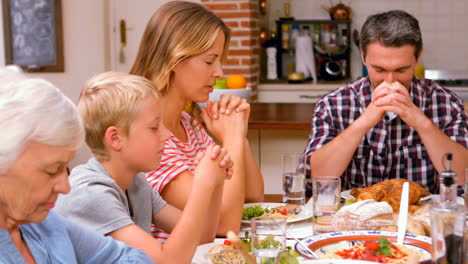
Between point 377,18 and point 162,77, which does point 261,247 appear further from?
point 377,18

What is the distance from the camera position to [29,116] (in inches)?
38.2

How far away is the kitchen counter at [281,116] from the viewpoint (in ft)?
9.25

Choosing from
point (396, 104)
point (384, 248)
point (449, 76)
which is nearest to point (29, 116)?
point (384, 248)

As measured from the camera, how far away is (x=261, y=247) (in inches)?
47.9

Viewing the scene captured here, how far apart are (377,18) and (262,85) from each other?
10.4 ft

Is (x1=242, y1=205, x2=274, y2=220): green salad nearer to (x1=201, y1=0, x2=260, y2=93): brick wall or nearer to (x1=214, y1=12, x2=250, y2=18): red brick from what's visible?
(x1=201, y1=0, x2=260, y2=93): brick wall

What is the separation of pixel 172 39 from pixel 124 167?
1.65ft

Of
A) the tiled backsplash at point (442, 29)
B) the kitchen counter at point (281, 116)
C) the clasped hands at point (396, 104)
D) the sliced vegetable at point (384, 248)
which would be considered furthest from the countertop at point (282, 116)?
the tiled backsplash at point (442, 29)

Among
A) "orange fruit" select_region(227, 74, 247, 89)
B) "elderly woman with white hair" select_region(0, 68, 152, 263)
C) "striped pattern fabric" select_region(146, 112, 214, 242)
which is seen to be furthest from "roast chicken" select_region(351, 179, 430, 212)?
"orange fruit" select_region(227, 74, 247, 89)

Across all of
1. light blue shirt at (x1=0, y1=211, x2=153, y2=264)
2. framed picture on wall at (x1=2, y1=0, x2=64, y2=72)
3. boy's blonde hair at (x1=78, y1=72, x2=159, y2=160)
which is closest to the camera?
light blue shirt at (x1=0, y1=211, x2=153, y2=264)

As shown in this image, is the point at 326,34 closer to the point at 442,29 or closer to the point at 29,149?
the point at 442,29

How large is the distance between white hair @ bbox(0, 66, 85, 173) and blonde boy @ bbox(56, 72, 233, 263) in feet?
1.26

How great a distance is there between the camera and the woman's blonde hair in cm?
187

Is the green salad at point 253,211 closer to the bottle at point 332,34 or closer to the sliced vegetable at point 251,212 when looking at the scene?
the sliced vegetable at point 251,212
